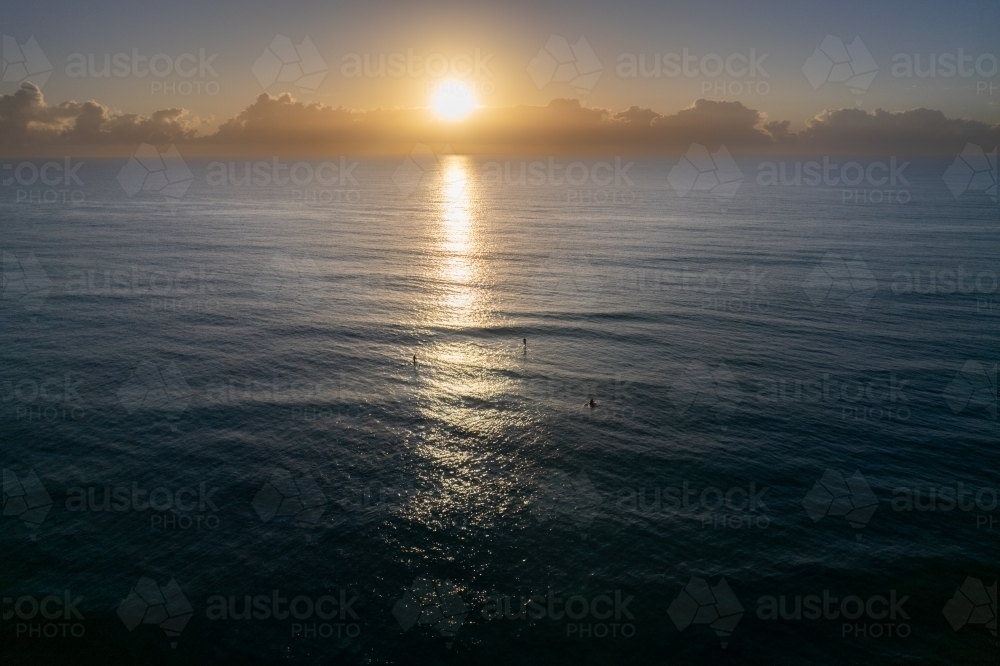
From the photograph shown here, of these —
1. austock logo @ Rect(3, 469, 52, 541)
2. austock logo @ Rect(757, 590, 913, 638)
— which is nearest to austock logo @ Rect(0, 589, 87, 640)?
austock logo @ Rect(3, 469, 52, 541)

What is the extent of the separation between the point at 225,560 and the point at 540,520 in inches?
1015

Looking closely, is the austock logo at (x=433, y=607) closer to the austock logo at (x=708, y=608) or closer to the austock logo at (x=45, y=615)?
the austock logo at (x=708, y=608)

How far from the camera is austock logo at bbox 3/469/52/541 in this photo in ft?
179

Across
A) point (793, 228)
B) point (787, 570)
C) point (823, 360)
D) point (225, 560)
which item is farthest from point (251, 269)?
point (793, 228)

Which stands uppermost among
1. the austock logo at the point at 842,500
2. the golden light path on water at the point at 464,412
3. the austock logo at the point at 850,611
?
the golden light path on water at the point at 464,412

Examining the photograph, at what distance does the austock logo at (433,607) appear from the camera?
44.7m

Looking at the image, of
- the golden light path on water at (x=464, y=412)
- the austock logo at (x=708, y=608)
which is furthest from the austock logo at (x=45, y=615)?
the austock logo at (x=708, y=608)

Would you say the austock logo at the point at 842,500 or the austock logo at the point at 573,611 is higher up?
the austock logo at the point at 842,500

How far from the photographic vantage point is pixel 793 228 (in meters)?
198

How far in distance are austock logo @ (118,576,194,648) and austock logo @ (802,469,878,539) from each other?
167 ft

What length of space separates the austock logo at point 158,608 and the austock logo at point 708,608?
34.6 m

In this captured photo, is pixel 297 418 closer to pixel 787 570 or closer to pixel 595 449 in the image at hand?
pixel 595 449

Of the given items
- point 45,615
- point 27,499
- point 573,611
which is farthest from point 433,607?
point 27,499

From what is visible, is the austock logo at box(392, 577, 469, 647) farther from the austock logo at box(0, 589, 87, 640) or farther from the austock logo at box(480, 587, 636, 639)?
the austock logo at box(0, 589, 87, 640)
